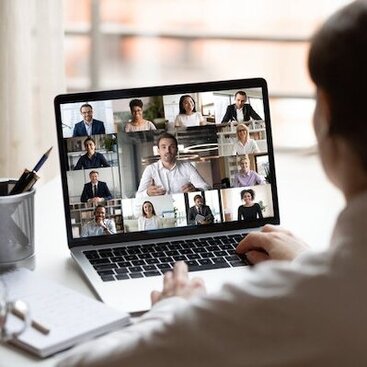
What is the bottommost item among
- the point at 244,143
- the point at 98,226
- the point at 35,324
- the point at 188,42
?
the point at 35,324

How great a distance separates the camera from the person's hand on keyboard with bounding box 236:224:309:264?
1436 millimetres

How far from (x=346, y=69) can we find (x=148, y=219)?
636 millimetres

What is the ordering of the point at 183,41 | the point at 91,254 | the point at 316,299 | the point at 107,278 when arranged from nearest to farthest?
the point at 316,299, the point at 107,278, the point at 91,254, the point at 183,41

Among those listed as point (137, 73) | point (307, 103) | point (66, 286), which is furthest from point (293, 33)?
point (66, 286)

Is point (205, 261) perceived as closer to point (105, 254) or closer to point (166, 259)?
point (166, 259)

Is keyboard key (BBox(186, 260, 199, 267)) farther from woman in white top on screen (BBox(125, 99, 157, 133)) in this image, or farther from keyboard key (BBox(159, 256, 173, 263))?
woman in white top on screen (BBox(125, 99, 157, 133))

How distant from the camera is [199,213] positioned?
5.19 feet

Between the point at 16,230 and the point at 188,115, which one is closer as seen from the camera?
the point at 16,230

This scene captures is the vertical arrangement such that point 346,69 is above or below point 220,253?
above

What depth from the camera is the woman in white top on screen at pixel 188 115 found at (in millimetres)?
1570

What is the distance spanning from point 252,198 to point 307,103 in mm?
1542

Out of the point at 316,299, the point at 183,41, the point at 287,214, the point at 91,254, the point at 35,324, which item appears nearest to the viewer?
the point at 316,299

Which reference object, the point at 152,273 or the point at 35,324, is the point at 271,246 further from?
the point at 35,324

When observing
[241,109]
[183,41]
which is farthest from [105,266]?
[183,41]
